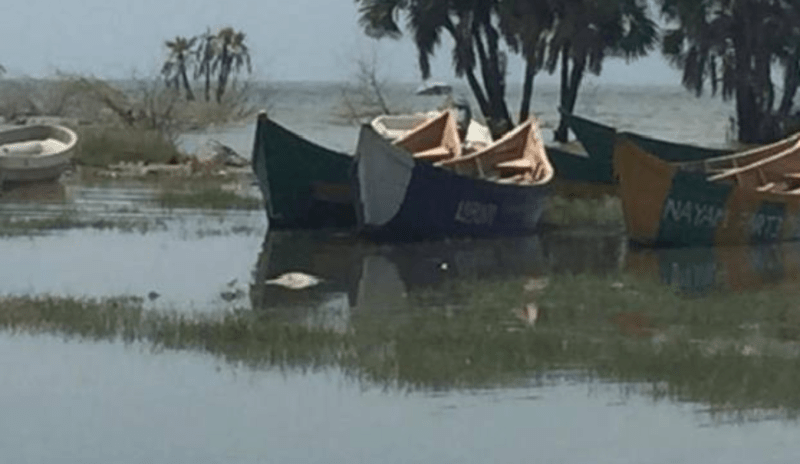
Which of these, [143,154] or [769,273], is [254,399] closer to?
[769,273]

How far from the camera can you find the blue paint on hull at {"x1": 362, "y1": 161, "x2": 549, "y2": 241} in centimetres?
2536

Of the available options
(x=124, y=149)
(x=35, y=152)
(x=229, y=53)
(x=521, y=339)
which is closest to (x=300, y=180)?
(x=521, y=339)

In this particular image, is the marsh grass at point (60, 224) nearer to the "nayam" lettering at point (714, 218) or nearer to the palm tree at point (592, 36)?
the "nayam" lettering at point (714, 218)

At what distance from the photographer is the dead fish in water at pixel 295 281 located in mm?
20375

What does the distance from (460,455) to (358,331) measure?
15.8 ft

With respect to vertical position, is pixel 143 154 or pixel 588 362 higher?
pixel 588 362

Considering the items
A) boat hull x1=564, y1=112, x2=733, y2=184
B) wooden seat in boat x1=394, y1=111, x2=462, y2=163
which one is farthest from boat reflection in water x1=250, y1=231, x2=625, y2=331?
boat hull x1=564, y1=112, x2=733, y2=184

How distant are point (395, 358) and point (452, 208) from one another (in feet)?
37.5

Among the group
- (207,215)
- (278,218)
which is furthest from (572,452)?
(207,215)

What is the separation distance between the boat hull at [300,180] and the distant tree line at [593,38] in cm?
2045

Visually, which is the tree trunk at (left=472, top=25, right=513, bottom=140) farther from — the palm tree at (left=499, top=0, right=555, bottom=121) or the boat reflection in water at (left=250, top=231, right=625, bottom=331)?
the boat reflection in water at (left=250, top=231, right=625, bottom=331)

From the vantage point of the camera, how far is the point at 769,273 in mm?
22609

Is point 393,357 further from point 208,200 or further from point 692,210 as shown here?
point 208,200

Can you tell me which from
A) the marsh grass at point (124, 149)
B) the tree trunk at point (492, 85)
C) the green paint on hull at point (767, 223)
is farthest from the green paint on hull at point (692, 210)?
the tree trunk at point (492, 85)
